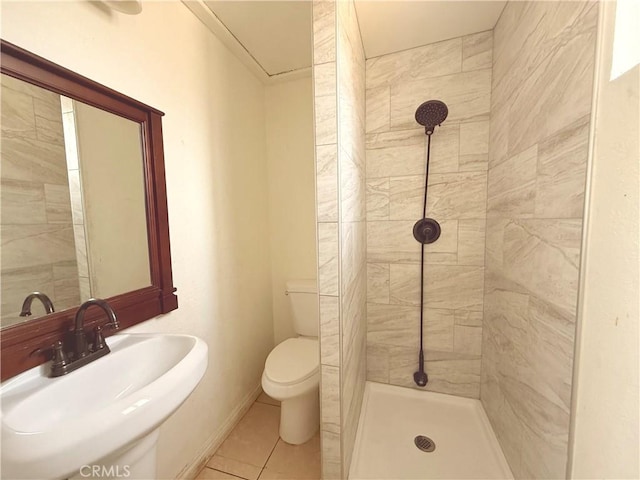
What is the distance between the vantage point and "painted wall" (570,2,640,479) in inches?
22.3

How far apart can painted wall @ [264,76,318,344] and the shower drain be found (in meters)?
1.05

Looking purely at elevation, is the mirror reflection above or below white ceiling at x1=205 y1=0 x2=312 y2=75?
below

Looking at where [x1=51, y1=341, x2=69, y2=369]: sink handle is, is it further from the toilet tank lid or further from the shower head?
the shower head

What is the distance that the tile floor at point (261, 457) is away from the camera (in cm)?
123

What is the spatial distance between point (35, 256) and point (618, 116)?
1.66m

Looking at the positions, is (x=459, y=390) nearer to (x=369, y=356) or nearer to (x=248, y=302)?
(x=369, y=356)

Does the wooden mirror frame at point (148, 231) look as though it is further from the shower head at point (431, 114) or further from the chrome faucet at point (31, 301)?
the shower head at point (431, 114)

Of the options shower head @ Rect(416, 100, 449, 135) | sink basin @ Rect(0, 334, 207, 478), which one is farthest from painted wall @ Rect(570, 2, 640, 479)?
sink basin @ Rect(0, 334, 207, 478)

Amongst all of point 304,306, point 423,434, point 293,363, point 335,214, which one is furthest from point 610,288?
point 304,306

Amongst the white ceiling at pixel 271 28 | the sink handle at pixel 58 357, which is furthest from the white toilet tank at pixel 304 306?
the white ceiling at pixel 271 28

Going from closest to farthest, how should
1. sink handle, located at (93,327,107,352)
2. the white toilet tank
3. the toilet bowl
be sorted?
sink handle, located at (93,327,107,352), the toilet bowl, the white toilet tank

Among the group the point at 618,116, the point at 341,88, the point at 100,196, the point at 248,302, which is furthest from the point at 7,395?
the point at 618,116

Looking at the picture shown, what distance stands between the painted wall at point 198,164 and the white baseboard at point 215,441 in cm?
1

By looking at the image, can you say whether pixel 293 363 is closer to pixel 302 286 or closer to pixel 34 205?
pixel 302 286
